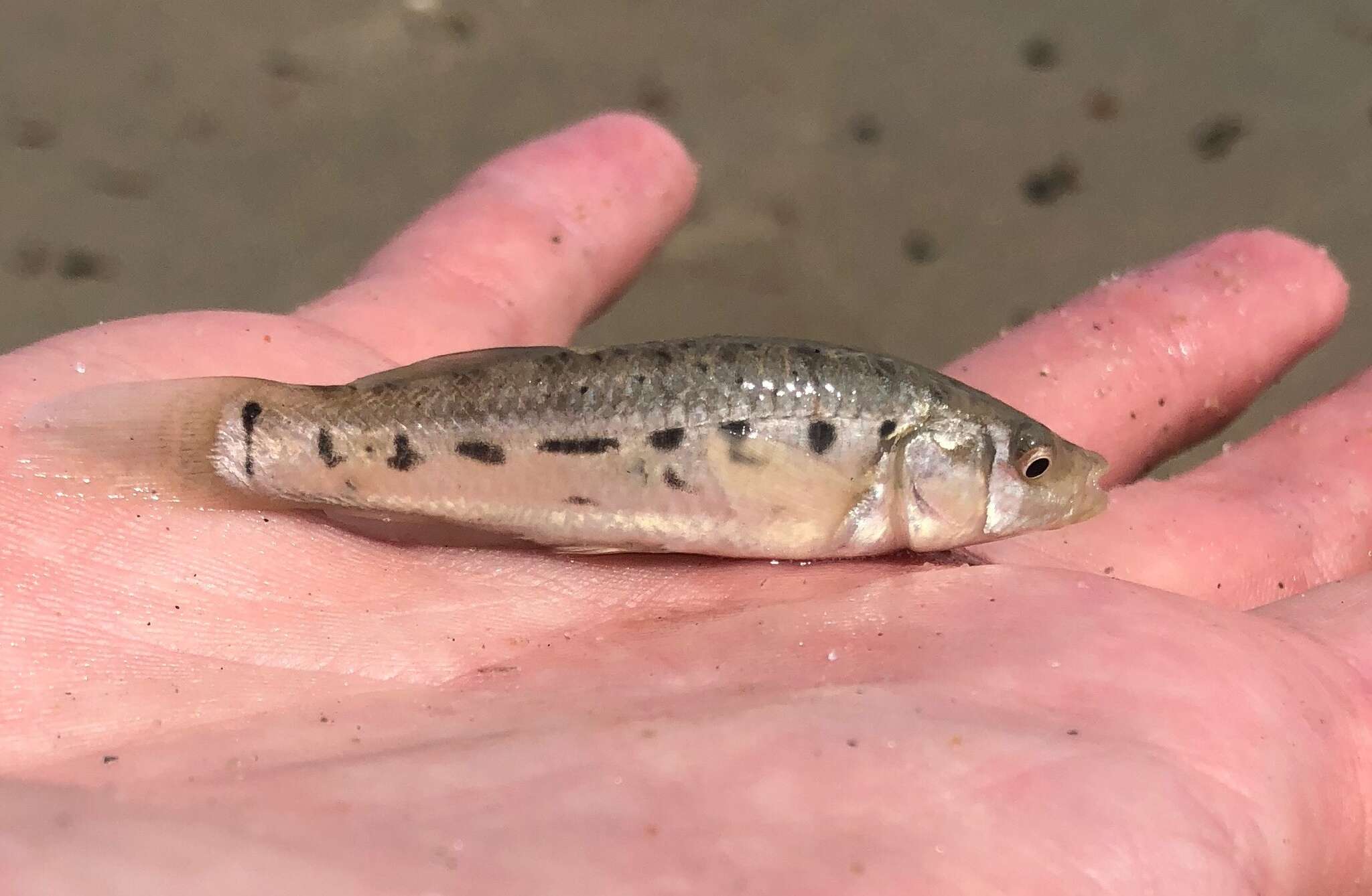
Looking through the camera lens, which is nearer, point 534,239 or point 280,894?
point 280,894

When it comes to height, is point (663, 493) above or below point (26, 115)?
below

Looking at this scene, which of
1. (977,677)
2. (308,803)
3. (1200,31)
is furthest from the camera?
(1200,31)

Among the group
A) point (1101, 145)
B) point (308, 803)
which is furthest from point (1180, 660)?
point (1101, 145)

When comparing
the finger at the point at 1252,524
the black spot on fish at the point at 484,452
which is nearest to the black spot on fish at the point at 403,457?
the black spot on fish at the point at 484,452

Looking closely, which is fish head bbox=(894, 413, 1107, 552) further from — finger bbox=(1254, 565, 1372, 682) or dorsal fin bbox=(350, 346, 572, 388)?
dorsal fin bbox=(350, 346, 572, 388)

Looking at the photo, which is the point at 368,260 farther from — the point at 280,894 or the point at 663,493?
the point at 280,894

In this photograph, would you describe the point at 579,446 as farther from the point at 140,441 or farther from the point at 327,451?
the point at 140,441

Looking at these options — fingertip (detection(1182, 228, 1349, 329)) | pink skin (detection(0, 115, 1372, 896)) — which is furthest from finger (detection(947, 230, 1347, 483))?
pink skin (detection(0, 115, 1372, 896))
